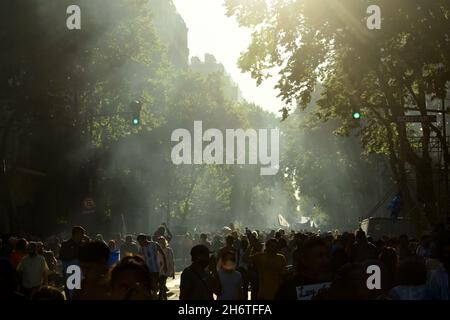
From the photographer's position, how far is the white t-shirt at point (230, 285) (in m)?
12.5

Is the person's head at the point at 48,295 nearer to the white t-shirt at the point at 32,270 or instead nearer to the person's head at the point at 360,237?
the white t-shirt at the point at 32,270

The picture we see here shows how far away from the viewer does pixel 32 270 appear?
16.8 metres

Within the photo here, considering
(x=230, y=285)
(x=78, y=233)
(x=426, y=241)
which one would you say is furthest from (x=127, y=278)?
(x=426, y=241)

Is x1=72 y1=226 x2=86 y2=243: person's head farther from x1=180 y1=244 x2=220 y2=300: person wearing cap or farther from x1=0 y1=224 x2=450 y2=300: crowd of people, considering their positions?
x1=180 y1=244 x2=220 y2=300: person wearing cap

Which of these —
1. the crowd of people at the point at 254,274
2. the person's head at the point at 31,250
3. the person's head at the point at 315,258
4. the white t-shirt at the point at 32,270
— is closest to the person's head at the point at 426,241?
the crowd of people at the point at 254,274

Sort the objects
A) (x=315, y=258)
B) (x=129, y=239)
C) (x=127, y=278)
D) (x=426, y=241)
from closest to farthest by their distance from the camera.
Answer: (x=127, y=278) < (x=315, y=258) < (x=426, y=241) < (x=129, y=239)

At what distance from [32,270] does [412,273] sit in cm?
998

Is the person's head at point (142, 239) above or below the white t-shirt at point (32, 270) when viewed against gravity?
above

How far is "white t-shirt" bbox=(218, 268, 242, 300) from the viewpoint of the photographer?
12461 mm

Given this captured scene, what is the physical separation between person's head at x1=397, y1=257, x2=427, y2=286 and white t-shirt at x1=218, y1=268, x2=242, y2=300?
4361mm

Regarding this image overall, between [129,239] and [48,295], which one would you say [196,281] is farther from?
[129,239]

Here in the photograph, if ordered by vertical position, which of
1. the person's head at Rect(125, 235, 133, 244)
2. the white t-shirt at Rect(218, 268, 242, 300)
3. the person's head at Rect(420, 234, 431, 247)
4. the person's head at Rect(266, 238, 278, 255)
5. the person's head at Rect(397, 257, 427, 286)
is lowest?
the white t-shirt at Rect(218, 268, 242, 300)

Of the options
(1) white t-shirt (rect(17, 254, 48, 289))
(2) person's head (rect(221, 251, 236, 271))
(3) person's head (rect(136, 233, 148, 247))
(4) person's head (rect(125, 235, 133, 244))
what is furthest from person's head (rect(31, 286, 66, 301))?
(4) person's head (rect(125, 235, 133, 244))

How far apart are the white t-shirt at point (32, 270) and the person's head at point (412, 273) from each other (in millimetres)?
9793
